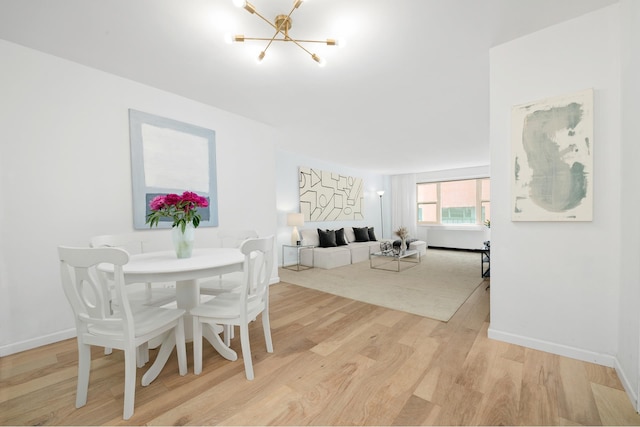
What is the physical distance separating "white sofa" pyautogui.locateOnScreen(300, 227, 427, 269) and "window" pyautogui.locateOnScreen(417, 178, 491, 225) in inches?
89.4

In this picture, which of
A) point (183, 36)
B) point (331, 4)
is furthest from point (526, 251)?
point (183, 36)

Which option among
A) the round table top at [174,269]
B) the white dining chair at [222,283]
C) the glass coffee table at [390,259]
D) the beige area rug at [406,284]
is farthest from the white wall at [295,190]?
the round table top at [174,269]

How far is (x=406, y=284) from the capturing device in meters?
3.68

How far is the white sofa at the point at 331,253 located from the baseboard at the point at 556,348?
311 cm

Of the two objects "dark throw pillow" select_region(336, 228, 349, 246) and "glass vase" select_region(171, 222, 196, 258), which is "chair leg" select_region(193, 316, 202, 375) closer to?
"glass vase" select_region(171, 222, 196, 258)

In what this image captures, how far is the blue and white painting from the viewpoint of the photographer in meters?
1.68

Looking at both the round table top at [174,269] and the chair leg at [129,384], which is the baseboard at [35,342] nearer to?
the round table top at [174,269]

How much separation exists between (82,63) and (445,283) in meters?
4.84

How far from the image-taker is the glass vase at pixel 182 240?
5.92ft

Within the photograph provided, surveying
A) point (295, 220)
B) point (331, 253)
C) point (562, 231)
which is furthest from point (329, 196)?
point (562, 231)

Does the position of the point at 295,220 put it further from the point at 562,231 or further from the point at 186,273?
the point at 562,231

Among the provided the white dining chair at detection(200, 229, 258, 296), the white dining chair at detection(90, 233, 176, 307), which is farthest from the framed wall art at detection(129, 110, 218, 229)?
the white dining chair at detection(200, 229, 258, 296)

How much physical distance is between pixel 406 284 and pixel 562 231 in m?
2.16

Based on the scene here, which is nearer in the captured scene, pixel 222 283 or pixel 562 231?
pixel 562 231
